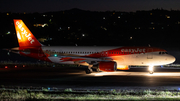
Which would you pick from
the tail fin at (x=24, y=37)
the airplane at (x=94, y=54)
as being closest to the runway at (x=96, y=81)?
the airplane at (x=94, y=54)

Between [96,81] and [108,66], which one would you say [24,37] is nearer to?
[108,66]

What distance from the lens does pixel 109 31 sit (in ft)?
318

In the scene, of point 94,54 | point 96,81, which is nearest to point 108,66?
point 94,54

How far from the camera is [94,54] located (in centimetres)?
3491

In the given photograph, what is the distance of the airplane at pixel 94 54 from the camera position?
3359 cm

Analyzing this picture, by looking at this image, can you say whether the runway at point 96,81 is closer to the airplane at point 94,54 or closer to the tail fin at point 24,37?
the airplane at point 94,54

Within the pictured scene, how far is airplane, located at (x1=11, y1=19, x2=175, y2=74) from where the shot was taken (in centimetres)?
3359

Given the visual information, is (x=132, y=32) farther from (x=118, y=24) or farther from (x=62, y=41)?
(x=62, y=41)

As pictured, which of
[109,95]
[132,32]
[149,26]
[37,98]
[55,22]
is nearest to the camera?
[37,98]

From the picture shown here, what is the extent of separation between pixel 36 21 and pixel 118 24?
116 ft

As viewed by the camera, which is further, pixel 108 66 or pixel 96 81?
pixel 108 66

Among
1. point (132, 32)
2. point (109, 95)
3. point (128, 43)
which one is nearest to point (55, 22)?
point (132, 32)

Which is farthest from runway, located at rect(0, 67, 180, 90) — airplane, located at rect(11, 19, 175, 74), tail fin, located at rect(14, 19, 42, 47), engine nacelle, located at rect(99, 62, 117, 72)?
tail fin, located at rect(14, 19, 42, 47)

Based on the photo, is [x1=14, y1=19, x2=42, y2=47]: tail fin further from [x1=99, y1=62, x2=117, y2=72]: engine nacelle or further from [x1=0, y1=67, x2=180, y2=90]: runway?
[x1=99, y1=62, x2=117, y2=72]: engine nacelle
